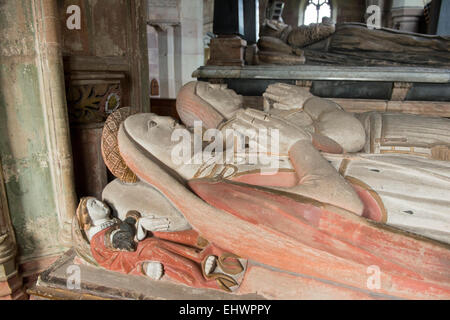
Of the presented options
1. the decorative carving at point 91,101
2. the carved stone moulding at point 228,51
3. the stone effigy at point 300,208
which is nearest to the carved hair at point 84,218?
the stone effigy at point 300,208

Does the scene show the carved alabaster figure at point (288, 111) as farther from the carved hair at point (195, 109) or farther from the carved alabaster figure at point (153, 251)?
the carved alabaster figure at point (153, 251)

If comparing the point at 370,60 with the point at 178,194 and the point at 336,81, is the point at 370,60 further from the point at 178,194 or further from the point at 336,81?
the point at 178,194

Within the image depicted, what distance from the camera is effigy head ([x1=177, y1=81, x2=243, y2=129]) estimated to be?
6.97 feet

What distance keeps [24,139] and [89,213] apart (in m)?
1.01

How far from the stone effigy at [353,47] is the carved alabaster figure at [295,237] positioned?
323 cm

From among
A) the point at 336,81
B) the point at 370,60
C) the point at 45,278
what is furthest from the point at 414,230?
the point at 370,60

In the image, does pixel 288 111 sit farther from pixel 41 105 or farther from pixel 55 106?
pixel 41 105

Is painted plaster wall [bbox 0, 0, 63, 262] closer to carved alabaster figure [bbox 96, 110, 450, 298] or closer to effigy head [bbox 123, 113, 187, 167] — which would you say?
effigy head [bbox 123, 113, 187, 167]

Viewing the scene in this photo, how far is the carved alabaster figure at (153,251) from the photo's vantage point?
1548mm

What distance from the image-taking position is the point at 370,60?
14.1 feet

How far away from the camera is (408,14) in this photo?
7078 millimetres

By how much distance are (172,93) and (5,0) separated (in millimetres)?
6346

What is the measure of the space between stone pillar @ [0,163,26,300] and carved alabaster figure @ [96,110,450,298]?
122 centimetres
